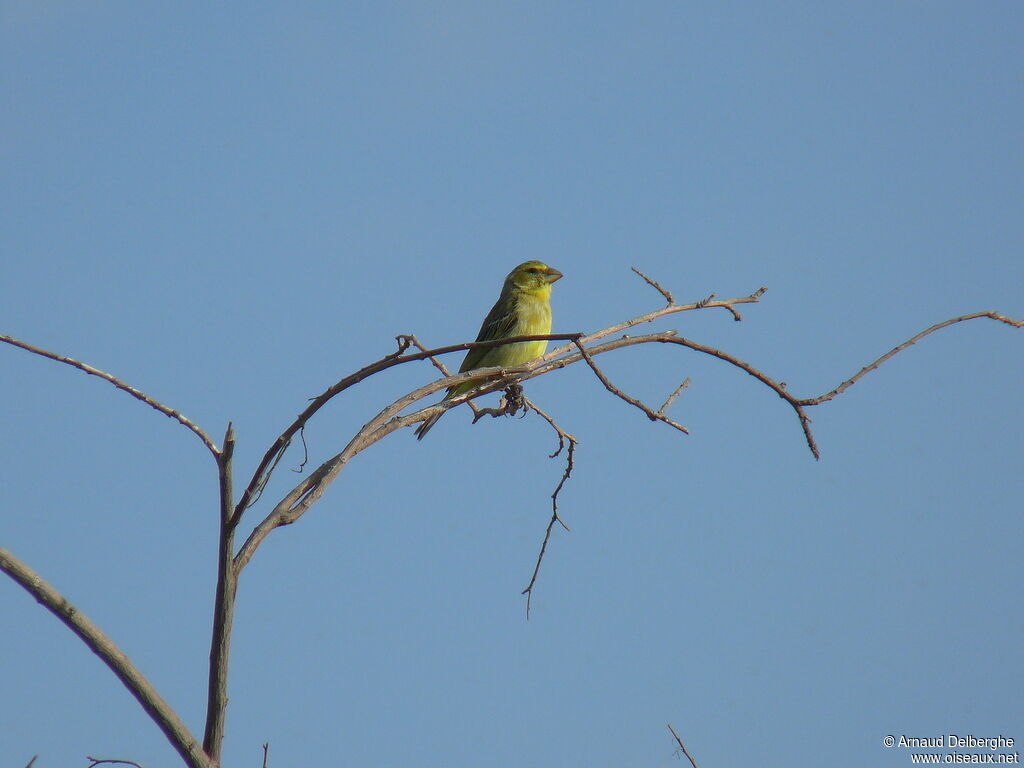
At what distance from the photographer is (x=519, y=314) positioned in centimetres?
989

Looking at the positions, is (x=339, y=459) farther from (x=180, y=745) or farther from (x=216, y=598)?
(x=180, y=745)

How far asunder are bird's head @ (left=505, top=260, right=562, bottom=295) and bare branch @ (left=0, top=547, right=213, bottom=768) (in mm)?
7755

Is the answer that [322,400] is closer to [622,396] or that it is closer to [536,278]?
[622,396]

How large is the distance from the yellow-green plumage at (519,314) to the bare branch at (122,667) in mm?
6658

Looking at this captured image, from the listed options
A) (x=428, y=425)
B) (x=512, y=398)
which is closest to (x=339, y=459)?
(x=512, y=398)

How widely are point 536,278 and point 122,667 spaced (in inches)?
312

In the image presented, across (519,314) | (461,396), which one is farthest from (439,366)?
(519,314)

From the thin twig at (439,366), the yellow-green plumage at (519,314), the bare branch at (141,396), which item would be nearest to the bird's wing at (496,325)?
the yellow-green plumage at (519,314)

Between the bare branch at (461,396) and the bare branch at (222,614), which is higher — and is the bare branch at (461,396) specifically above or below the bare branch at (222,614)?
above

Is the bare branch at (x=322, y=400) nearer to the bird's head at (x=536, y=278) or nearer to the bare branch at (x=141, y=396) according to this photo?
the bare branch at (x=141, y=396)

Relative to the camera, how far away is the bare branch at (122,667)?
2.50m

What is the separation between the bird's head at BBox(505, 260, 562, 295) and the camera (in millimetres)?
10219

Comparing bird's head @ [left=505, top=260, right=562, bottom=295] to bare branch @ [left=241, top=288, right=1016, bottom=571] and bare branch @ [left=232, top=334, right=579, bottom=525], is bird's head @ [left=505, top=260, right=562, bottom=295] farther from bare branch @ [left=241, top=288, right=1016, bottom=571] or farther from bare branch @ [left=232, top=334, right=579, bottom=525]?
bare branch @ [left=232, top=334, right=579, bottom=525]

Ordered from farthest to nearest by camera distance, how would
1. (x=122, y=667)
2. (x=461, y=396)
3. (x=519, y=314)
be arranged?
(x=519, y=314) → (x=461, y=396) → (x=122, y=667)
